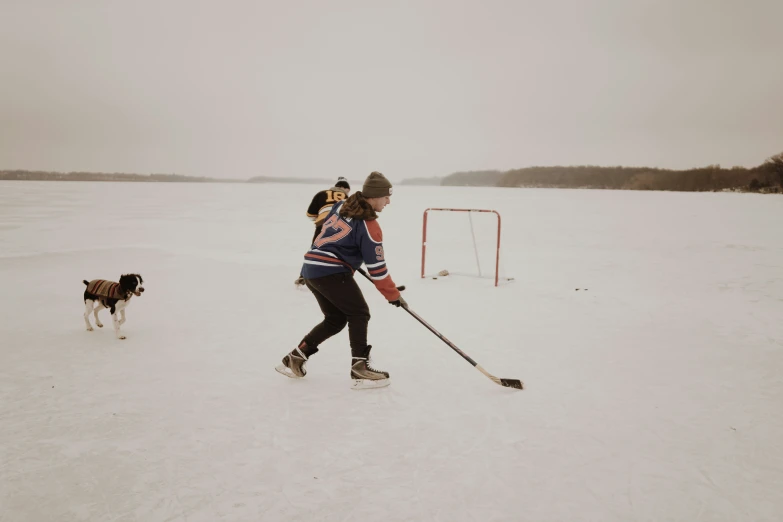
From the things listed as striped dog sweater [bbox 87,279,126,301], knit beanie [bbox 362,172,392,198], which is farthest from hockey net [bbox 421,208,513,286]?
striped dog sweater [bbox 87,279,126,301]

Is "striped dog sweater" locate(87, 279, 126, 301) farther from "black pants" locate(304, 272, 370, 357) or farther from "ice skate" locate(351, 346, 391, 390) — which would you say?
"ice skate" locate(351, 346, 391, 390)

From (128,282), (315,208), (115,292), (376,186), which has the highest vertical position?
(376,186)

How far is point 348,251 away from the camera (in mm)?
3502

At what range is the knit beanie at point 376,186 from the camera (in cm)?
346

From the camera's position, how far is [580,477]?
2652mm

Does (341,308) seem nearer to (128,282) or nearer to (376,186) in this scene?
(376,186)

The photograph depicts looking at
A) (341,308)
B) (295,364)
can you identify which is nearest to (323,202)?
(295,364)

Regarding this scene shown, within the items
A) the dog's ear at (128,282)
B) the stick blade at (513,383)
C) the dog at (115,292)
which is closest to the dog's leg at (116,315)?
the dog at (115,292)

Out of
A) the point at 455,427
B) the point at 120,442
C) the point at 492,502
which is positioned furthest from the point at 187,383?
the point at 492,502

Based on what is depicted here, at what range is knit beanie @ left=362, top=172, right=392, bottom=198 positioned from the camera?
3.46 m

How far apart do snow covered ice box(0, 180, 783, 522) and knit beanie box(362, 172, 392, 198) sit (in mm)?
1624

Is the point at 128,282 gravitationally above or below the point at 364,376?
above

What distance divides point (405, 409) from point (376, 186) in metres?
1.72

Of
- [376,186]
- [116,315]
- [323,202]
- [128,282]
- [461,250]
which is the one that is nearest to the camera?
[376,186]
